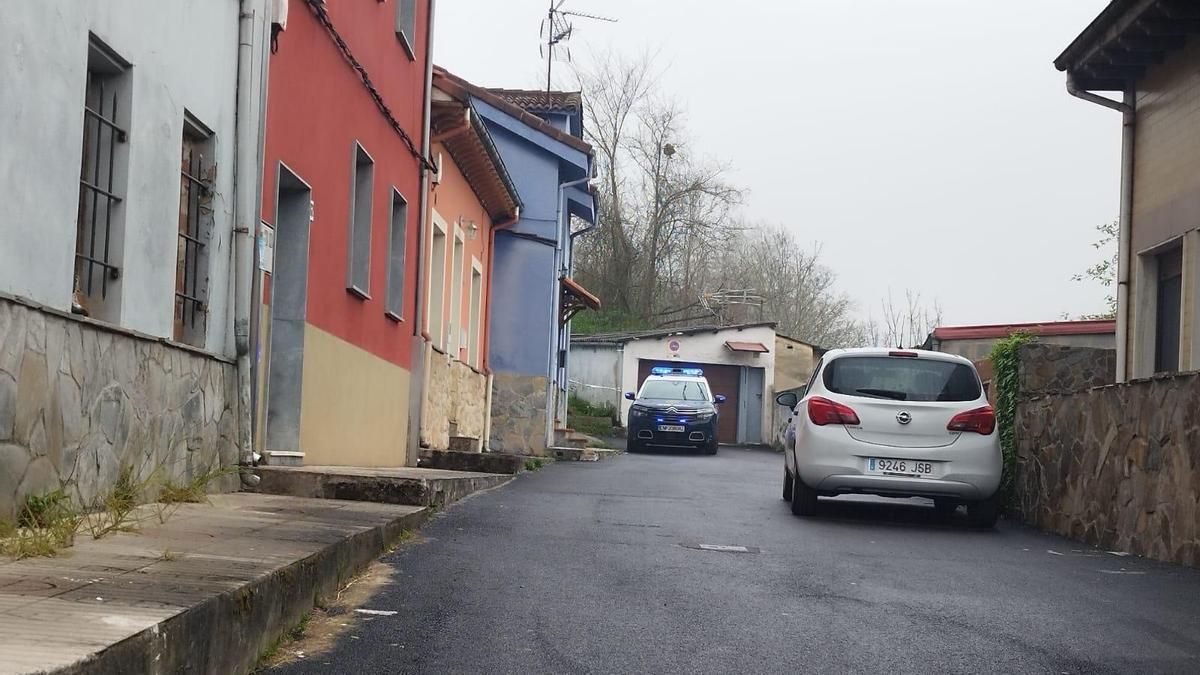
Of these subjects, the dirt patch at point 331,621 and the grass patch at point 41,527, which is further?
the grass patch at point 41,527

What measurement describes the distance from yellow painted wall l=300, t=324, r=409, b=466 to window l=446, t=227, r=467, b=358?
464cm

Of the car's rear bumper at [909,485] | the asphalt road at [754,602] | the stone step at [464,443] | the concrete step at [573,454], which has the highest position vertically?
the car's rear bumper at [909,485]

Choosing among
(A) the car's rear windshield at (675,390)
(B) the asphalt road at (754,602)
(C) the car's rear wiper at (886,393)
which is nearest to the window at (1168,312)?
(C) the car's rear wiper at (886,393)

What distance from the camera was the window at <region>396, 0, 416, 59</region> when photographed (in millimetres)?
15227

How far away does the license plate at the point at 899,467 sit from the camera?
1130 cm

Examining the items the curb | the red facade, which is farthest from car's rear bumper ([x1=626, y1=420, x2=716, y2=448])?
the curb

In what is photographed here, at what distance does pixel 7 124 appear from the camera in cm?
591

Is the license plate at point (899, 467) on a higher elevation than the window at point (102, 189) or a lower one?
lower

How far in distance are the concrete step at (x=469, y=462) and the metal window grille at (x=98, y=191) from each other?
910 centimetres

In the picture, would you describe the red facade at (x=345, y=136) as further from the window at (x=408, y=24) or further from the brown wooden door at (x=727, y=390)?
the brown wooden door at (x=727, y=390)

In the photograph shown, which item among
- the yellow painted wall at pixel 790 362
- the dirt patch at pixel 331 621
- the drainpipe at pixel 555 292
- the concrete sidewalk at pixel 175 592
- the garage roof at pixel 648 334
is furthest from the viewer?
the yellow painted wall at pixel 790 362

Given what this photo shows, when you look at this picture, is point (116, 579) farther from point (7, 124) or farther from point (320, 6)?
point (320, 6)

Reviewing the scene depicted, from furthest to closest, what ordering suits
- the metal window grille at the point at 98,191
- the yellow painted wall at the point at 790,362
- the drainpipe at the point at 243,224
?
the yellow painted wall at the point at 790,362 < the drainpipe at the point at 243,224 < the metal window grille at the point at 98,191

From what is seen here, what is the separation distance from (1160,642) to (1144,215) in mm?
9862
